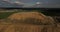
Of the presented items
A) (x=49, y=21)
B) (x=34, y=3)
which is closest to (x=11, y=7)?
(x=34, y=3)

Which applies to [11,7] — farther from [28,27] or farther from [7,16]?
[28,27]

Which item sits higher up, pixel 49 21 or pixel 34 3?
pixel 34 3

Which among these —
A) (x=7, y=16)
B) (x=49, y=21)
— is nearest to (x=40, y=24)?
(x=49, y=21)

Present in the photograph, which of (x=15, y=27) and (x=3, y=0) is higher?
(x=3, y=0)

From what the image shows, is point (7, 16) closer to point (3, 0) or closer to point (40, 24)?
point (3, 0)

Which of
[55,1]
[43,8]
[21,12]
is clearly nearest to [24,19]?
[21,12]

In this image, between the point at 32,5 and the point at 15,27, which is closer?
the point at 15,27

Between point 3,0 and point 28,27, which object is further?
point 3,0

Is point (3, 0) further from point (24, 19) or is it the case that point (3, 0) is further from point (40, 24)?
point (40, 24)
